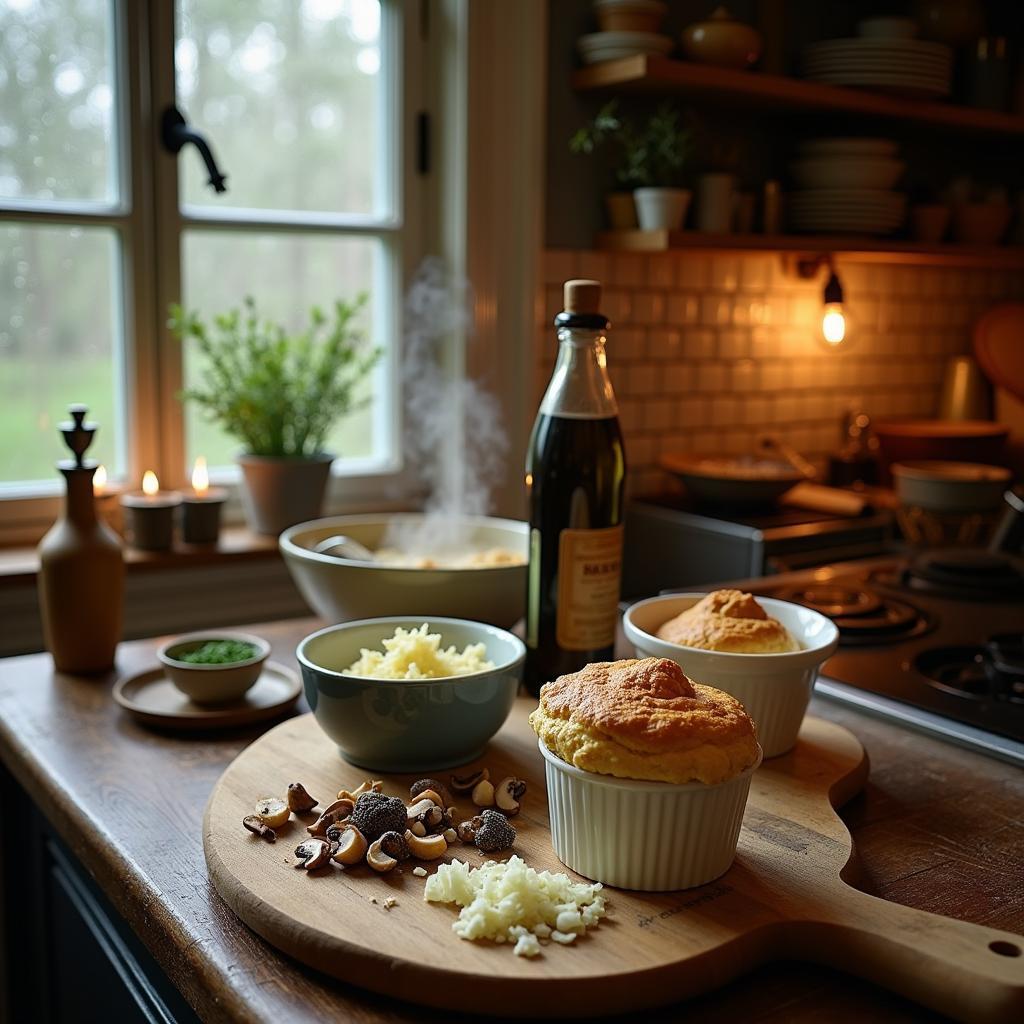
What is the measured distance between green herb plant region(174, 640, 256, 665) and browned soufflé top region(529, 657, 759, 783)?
1.72 ft

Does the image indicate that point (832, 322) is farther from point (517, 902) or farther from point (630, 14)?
point (517, 902)

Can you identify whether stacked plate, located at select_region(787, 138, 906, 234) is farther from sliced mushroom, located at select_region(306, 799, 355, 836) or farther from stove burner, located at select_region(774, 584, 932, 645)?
sliced mushroom, located at select_region(306, 799, 355, 836)

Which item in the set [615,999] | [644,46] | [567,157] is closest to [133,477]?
[567,157]

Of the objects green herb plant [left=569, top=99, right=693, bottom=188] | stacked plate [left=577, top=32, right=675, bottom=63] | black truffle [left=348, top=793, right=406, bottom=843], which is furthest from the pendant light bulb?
black truffle [left=348, top=793, right=406, bottom=843]

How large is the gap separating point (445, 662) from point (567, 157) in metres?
1.87

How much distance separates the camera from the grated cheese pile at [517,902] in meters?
0.77

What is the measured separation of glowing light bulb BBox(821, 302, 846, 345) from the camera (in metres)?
3.24

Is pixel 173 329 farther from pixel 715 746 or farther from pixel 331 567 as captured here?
pixel 715 746

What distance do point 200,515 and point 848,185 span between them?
1.76 metres

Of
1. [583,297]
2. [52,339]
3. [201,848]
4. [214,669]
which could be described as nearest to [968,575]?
[583,297]

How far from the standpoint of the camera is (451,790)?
1.03 m

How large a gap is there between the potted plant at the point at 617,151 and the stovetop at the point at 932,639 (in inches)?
44.5

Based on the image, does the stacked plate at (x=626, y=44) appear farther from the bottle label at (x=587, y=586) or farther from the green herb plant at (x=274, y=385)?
the bottle label at (x=587, y=586)

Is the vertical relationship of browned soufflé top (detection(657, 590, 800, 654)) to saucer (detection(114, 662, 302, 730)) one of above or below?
Answer: above
